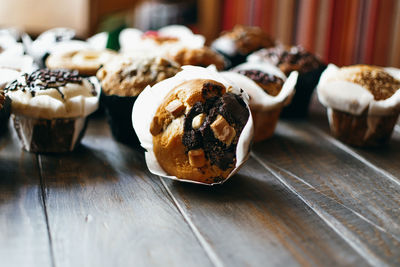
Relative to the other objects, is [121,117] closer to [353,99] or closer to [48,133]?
[48,133]

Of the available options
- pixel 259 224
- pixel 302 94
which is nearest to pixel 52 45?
pixel 302 94

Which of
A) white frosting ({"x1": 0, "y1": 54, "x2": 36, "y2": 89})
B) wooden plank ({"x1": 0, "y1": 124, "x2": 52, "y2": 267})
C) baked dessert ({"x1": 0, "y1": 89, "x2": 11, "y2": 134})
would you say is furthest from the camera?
white frosting ({"x1": 0, "y1": 54, "x2": 36, "y2": 89})

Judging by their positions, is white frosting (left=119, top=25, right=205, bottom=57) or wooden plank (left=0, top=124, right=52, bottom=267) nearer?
wooden plank (left=0, top=124, right=52, bottom=267)

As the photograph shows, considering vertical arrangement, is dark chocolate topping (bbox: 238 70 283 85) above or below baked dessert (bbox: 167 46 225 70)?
below

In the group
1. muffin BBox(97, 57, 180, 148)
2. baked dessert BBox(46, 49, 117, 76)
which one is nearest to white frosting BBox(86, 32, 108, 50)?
baked dessert BBox(46, 49, 117, 76)

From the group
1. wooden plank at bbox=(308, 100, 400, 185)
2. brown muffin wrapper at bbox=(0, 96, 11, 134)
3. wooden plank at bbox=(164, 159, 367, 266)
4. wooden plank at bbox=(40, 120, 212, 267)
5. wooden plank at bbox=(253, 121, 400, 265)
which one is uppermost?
brown muffin wrapper at bbox=(0, 96, 11, 134)

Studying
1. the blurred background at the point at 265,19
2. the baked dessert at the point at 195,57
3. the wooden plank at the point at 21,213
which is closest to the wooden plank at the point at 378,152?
the baked dessert at the point at 195,57

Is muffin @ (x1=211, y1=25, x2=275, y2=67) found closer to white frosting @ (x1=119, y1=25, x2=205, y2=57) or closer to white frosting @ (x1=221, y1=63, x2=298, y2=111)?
white frosting @ (x1=119, y1=25, x2=205, y2=57)
